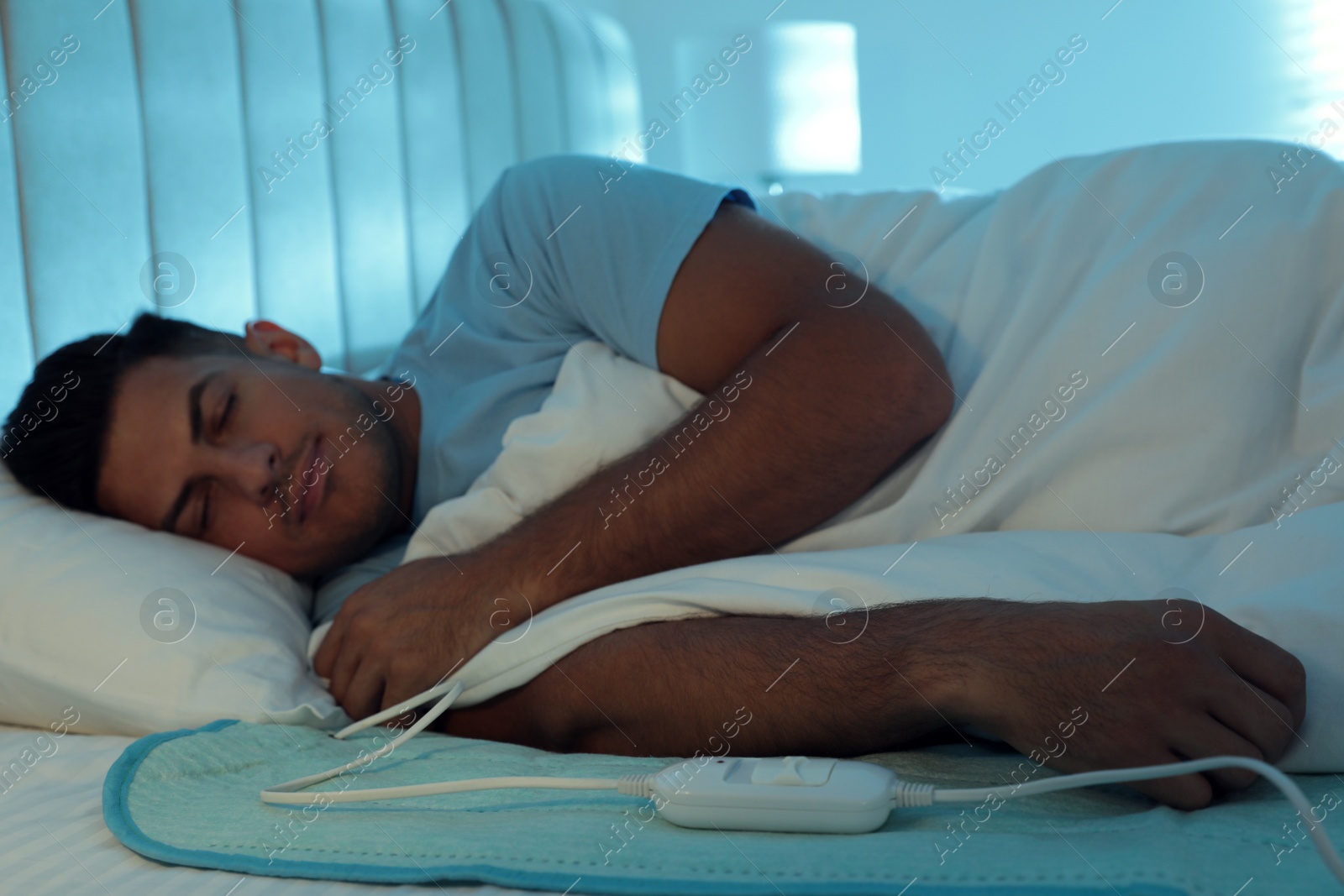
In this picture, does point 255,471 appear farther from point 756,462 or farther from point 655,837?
point 655,837

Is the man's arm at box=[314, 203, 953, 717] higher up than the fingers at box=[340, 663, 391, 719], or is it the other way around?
the man's arm at box=[314, 203, 953, 717]

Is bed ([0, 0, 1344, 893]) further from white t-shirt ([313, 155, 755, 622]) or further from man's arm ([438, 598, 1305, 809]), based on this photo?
white t-shirt ([313, 155, 755, 622])

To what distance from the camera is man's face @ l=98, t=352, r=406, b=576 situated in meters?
1.00

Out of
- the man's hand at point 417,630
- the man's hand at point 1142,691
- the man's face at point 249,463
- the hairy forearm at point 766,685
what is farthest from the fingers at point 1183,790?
the man's face at point 249,463

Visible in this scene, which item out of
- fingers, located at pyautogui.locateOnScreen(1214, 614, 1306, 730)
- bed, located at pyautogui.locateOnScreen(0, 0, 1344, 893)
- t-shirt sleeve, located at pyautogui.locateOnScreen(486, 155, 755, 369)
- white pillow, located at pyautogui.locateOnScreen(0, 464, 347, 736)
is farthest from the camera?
t-shirt sleeve, located at pyautogui.locateOnScreen(486, 155, 755, 369)

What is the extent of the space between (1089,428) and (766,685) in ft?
1.24

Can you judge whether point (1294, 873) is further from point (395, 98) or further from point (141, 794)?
point (395, 98)

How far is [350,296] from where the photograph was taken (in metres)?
1.54

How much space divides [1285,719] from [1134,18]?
2.21 metres

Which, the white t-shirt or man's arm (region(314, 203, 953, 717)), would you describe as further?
the white t-shirt

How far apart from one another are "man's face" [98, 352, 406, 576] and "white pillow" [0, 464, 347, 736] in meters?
0.07

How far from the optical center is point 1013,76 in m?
2.40

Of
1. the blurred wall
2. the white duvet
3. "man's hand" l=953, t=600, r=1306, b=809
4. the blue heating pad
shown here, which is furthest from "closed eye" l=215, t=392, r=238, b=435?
the blurred wall

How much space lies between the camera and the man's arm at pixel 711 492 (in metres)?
0.86
